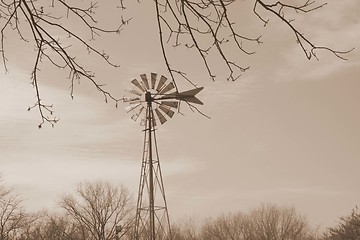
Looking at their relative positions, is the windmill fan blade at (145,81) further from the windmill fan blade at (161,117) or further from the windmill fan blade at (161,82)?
the windmill fan blade at (161,117)

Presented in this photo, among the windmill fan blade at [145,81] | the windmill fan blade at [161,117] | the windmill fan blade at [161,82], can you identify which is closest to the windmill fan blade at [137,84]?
the windmill fan blade at [145,81]

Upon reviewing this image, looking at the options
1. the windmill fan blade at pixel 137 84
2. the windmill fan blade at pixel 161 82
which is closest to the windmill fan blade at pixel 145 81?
the windmill fan blade at pixel 137 84

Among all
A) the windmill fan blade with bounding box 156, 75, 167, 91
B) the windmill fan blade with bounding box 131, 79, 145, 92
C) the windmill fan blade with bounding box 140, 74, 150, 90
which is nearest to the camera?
the windmill fan blade with bounding box 156, 75, 167, 91

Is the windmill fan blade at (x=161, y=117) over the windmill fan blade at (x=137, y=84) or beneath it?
beneath

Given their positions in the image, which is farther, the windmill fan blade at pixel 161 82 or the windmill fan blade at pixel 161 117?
the windmill fan blade at pixel 161 117

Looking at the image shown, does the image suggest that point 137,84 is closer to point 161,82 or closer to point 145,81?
point 145,81

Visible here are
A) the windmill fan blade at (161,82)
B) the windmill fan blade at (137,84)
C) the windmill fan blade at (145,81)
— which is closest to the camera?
the windmill fan blade at (161,82)

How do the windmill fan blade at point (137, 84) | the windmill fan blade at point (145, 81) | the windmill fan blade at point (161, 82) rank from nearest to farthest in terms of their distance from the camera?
the windmill fan blade at point (161, 82)
the windmill fan blade at point (145, 81)
the windmill fan blade at point (137, 84)

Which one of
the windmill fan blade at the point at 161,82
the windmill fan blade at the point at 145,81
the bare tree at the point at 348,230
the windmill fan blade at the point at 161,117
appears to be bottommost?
the bare tree at the point at 348,230

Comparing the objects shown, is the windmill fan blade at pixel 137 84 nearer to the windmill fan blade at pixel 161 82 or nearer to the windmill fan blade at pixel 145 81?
the windmill fan blade at pixel 145 81

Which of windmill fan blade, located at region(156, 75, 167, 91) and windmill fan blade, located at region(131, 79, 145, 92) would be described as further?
windmill fan blade, located at region(131, 79, 145, 92)

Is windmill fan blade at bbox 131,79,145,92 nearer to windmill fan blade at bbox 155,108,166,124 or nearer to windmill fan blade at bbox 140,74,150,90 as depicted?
windmill fan blade at bbox 140,74,150,90

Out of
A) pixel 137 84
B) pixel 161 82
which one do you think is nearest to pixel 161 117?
pixel 161 82

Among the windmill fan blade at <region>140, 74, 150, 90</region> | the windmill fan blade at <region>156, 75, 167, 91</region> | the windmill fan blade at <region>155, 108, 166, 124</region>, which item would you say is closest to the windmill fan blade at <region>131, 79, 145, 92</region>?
the windmill fan blade at <region>140, 74, 150, 90</region>
